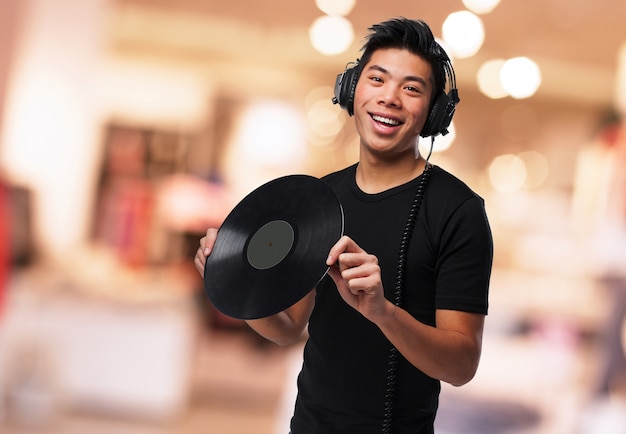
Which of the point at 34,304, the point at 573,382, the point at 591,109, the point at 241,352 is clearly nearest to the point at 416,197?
the point at 34,304

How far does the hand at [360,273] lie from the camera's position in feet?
2.61

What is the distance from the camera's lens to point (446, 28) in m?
4.77

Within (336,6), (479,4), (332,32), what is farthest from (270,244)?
(332,32)

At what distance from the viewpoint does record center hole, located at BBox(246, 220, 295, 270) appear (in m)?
0.85

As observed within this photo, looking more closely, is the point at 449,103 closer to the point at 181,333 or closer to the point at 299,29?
the point at 181,333

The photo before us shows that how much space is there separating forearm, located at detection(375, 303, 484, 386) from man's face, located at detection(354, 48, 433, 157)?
19 centimetres

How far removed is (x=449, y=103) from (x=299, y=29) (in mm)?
6833

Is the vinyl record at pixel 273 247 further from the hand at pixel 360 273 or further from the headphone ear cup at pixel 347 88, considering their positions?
the headphone ear cup at pixel 347 88

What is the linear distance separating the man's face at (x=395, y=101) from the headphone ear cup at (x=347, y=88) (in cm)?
6

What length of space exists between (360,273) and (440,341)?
0.12m

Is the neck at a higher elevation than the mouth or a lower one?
lower

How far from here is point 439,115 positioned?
38.4 inches

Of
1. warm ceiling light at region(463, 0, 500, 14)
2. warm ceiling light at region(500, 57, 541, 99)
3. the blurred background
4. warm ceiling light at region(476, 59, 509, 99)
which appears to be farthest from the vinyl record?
warm ceiling light at region(476, 59, 509, 99)

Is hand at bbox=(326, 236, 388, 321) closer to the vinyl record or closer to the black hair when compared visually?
the vinyl record
